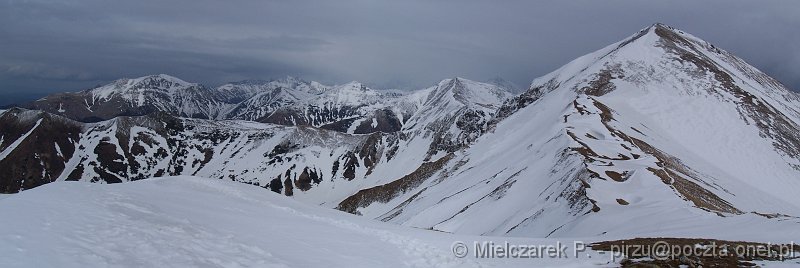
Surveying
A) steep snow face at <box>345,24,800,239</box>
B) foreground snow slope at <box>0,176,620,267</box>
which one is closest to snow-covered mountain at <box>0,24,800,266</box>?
steep snow face at <box>345,24,800,239</box>

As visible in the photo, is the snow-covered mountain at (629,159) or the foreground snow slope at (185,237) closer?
the foreground snow slope at (185,237)

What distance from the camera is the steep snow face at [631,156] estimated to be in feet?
164

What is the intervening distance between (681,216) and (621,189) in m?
18.6

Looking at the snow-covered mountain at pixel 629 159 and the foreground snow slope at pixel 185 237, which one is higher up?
the snow-covered mountain at pixel 629 159

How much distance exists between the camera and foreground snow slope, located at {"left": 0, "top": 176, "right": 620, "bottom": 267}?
15.9 metres

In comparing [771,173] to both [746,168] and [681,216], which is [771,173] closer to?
[746,168]

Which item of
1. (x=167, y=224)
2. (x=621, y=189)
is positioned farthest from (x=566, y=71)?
(x=167, y=224)

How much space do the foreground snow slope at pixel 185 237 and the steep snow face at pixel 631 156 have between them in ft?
54.9

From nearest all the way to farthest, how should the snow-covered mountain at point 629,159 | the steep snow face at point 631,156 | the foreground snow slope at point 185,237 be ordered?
the foreground snow slope at point 185,237, the snow-covered mountain at point 629,159, the steep snow face at point 631,156

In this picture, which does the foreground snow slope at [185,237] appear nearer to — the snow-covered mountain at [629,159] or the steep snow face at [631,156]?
the snow-covered mountain at [629,159]

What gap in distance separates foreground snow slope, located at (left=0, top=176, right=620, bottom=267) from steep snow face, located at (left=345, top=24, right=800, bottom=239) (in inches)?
658

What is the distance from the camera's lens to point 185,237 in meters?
19.8

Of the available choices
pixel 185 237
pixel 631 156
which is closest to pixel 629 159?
pixel 631 156

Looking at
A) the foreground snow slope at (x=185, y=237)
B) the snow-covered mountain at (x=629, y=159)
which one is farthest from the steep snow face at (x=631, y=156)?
the foreground snow slope at (x=185, y=237)
